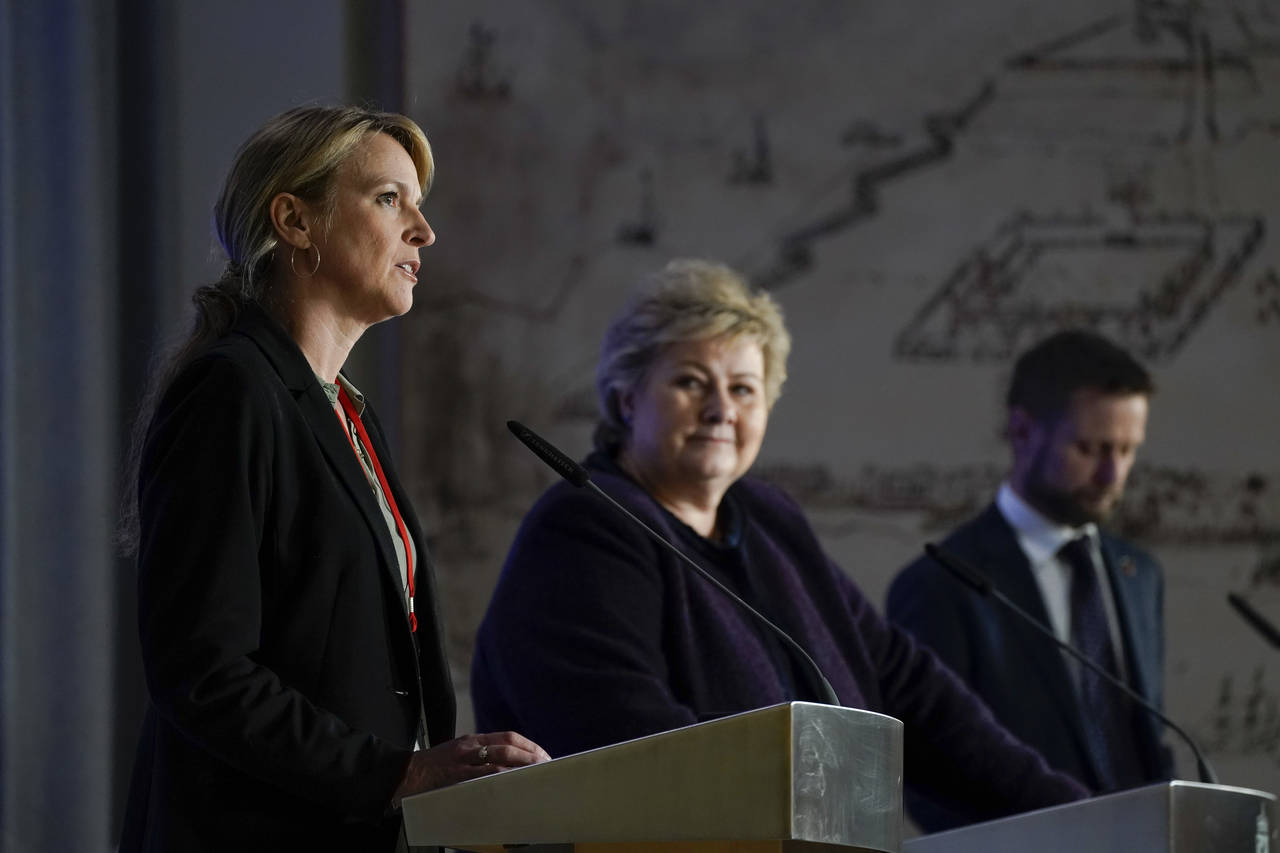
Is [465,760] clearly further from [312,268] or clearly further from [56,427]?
[56,427]

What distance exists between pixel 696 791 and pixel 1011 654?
2.11 metres

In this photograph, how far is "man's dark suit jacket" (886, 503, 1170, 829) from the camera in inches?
128

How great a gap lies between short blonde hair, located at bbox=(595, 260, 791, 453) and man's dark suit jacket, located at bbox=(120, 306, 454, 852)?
1004 mm

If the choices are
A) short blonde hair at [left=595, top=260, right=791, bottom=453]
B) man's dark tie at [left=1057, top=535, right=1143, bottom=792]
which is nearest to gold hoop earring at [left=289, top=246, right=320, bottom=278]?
short blonde hair at [left=595, top=260, right=791, bottom=453]

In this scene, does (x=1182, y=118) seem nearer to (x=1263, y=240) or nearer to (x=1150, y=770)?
(x=1263, y=240)

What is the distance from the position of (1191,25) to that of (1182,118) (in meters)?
0.24

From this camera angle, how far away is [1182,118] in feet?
13.8

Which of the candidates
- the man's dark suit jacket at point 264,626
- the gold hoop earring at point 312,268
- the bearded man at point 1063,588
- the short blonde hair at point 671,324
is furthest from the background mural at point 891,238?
the man's dark suit jacket at point 264,626

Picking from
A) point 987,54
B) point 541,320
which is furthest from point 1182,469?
point 541,320

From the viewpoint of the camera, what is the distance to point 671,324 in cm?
263

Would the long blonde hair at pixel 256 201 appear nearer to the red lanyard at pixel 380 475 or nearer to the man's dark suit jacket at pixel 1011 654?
the red lanyard at pixel 380 475

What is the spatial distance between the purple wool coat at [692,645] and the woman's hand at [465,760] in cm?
68

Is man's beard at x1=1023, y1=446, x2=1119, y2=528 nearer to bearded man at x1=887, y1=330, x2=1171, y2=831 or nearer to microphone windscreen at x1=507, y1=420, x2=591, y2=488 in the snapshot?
bearded man at x1=887, y1=330, x2=1171, y2=831

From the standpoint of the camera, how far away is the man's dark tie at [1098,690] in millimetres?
3291
